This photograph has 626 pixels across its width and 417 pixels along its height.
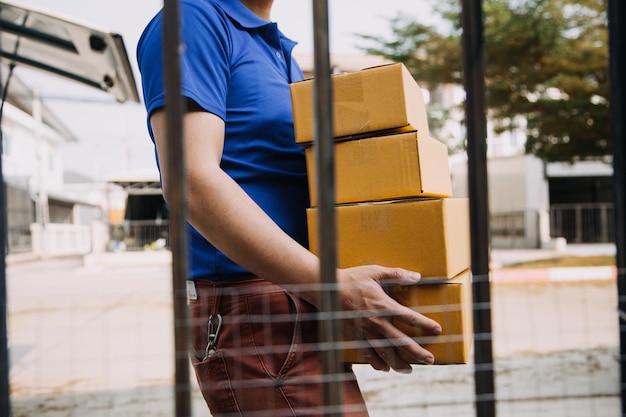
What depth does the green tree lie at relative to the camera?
39.1ft

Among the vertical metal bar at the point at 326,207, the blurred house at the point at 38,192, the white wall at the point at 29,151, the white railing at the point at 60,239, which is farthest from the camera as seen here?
the white wall at the point at 29,151

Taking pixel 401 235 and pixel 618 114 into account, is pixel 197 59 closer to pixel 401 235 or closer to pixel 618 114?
pixel 401 235

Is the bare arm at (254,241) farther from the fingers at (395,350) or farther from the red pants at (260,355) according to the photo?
the red pants at (260,355)

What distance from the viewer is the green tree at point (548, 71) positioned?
39.1 ft

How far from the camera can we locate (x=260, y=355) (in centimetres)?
123

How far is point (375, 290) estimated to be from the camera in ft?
3.73

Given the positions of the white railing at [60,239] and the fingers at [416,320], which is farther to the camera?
the white railing at [60,239]

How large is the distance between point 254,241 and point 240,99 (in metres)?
0.33

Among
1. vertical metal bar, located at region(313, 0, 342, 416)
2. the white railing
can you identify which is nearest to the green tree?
the white railing

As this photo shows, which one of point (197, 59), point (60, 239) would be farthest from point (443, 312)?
point (60, 239)

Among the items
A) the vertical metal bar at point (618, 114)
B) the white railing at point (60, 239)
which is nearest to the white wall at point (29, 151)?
the white railing at point (60, 239)

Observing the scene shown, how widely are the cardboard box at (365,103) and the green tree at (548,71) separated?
443 inches

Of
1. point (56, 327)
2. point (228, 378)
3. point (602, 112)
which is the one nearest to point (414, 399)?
point (228, 378)

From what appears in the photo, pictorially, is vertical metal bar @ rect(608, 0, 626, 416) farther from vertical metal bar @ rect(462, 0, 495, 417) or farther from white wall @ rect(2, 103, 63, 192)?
white wall @ rect(2, 103, 63, 192)
